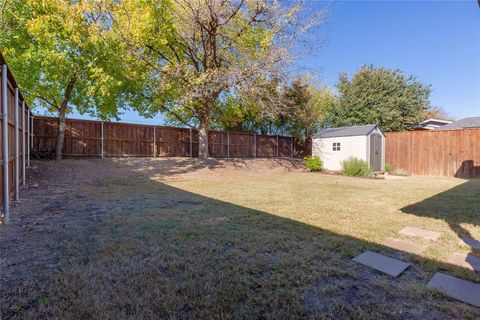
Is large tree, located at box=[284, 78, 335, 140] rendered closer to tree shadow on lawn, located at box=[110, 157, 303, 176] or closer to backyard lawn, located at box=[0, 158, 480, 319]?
tree shadow on lawn, located at box=[110, 157, 303, 176]

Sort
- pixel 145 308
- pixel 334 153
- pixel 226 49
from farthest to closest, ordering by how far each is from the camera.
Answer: pixel 334 153 < pixel 226 49 < pixel 145 308

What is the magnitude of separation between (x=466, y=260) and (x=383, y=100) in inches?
783

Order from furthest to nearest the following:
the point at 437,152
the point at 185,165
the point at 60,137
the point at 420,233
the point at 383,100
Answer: the point at 383,100 → the point at 437,152 → the point at 185,165 → the point at 60,137 → the point at 420,233

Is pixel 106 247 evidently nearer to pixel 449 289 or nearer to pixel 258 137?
pixel 449 289

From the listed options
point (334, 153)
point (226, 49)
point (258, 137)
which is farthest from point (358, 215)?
point (258, 137)

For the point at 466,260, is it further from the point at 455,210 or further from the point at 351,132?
the point at 351,132

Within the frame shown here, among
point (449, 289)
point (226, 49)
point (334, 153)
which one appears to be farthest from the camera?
point (334, 153)

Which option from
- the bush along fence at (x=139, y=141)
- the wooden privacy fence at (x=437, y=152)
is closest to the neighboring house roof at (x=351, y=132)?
the wooden privacy fence at (x=437, y=152)

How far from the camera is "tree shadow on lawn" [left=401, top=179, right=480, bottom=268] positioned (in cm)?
347

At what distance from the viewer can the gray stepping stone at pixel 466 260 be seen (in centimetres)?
232

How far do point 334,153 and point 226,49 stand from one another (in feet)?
24.4

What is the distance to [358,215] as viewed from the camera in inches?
161

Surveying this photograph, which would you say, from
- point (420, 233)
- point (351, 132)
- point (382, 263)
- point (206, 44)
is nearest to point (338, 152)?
point (351, 132)

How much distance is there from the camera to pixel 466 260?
2.45m
